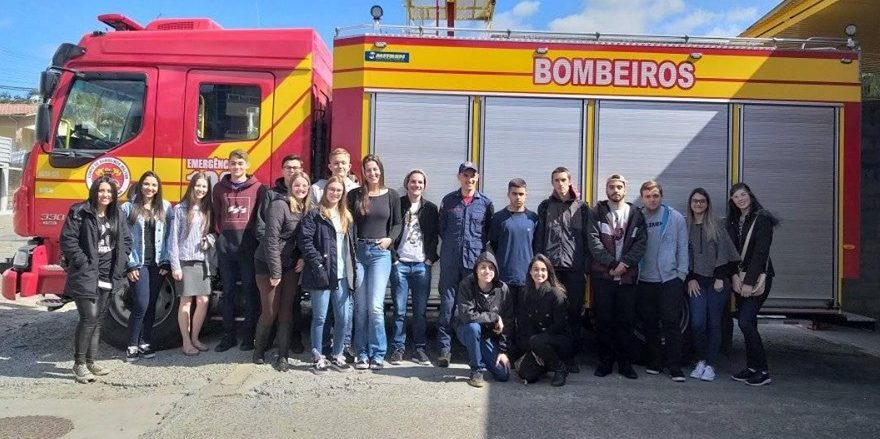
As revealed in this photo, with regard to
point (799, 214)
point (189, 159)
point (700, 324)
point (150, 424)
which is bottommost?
point (150, 424)

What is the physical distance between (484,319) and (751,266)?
7.76ft

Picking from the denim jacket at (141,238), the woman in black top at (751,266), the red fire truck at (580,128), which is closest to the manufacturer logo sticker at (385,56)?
the red fire truck at (580,128)

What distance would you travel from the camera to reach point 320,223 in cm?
550

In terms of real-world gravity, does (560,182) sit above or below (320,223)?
above

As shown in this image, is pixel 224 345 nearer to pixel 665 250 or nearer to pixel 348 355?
pixel 348 355

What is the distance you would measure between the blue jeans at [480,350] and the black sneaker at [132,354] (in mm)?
3012

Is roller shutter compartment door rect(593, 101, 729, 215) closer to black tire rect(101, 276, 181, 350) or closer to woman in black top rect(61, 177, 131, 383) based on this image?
black tire rect(101, 276, 181, 350)

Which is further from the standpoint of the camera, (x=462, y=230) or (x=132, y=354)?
(x=132, y=354)

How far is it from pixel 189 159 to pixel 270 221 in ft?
4.50

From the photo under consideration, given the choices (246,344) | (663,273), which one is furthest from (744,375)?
(246,344)

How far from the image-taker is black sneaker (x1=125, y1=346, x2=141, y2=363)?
5.95 meters

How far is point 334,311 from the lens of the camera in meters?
5.65

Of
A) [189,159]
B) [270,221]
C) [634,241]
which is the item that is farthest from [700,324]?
[189,159]

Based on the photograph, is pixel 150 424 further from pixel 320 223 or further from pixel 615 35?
pixel 615 35
